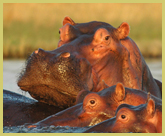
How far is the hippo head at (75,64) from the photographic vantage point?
4973 mm

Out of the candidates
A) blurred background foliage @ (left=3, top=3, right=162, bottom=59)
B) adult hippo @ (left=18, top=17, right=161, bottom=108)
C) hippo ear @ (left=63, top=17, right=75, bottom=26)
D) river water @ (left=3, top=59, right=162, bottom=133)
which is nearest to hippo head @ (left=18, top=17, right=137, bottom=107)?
adult hippo @ (left=18, top=17, right=161, bottom=108)

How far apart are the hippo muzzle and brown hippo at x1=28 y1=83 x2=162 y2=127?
1.90ft

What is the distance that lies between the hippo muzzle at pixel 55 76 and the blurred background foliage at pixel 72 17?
14308mm

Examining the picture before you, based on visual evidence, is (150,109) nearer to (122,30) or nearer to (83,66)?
(83,66)

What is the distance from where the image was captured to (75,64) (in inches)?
201

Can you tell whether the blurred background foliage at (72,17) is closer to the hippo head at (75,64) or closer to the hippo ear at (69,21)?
the hippo ear at (69,21)

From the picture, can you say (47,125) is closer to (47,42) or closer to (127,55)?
(127,55)

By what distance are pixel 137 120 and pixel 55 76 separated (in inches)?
56.4

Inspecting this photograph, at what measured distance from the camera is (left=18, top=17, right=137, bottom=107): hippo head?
16.3 ft

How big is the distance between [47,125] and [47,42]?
1481cm

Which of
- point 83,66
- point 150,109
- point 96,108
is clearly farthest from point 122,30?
point 150,109

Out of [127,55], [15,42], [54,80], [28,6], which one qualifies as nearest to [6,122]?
[54,80]

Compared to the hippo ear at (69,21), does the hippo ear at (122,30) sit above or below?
below

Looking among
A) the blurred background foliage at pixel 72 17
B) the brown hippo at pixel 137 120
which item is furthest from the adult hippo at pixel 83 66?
the blurred background foliage at pixel 72 17
